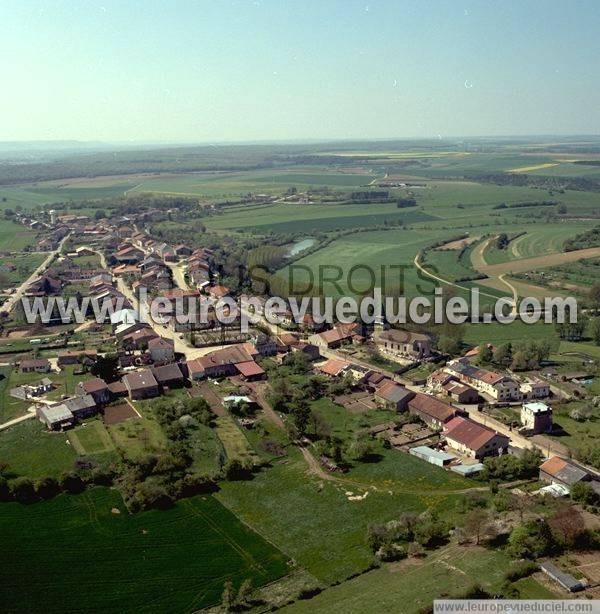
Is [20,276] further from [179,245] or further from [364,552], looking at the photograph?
[364,552]

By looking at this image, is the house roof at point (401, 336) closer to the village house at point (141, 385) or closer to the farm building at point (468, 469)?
the farm building at point (468, 469)

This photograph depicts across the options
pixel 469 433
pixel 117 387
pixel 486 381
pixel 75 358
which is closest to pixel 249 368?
pixel 117 387

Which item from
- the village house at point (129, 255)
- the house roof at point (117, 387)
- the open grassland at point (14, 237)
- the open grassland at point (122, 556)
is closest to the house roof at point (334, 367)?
the house roof at point (117, 387)

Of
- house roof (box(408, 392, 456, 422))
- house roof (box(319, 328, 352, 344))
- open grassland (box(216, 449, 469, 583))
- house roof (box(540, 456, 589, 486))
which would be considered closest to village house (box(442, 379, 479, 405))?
house roof (box(408, 392, 456, 422))

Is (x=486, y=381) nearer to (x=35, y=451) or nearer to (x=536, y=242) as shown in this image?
(x=35, y=451)

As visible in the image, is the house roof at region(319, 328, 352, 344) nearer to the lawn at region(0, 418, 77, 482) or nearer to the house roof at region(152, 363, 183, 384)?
the house roof at region(152, 363, 183, 384)

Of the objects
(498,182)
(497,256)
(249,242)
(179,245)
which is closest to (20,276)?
(179,245)
